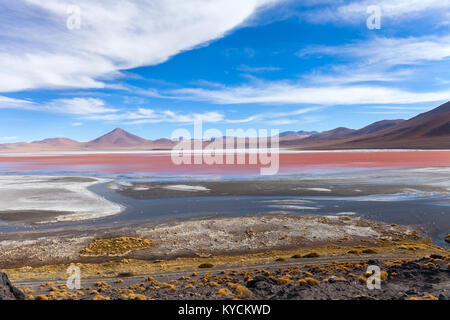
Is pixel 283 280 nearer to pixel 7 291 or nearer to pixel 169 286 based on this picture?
pixel 169 286

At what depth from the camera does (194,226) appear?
16016 mm

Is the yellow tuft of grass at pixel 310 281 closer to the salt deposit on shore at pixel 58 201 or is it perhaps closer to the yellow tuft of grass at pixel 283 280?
the yellow tuft of grass at pixel 283 280

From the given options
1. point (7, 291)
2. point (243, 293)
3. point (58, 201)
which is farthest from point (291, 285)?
point (58, 201)

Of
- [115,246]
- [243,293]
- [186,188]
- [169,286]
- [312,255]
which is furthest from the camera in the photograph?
[186,188]

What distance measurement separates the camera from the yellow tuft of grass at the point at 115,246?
12672mm

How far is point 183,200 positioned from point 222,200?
3054 millimetres

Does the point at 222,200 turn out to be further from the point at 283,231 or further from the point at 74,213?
the point at 74,213

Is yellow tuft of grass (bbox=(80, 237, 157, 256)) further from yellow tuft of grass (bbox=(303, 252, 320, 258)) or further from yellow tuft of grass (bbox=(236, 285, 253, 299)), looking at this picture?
yellow tuft of grass (bbox=(303, 252, 320, 258))

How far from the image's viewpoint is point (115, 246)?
13250mm

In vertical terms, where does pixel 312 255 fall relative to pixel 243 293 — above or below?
below

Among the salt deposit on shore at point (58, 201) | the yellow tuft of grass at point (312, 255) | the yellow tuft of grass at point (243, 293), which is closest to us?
the yellow tuft of grass at point (243, 293)

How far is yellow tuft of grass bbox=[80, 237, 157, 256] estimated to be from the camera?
41.6ft

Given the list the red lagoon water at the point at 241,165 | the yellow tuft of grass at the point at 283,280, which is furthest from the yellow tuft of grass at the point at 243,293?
the red lagoon water at the point at 241,165
